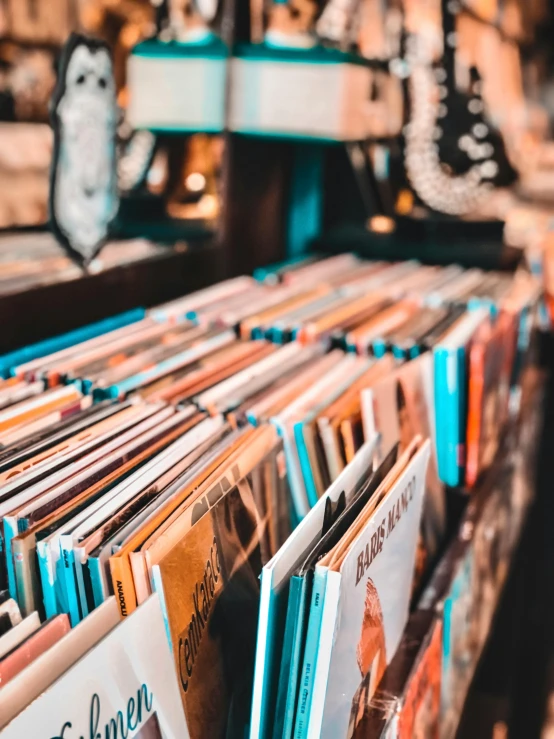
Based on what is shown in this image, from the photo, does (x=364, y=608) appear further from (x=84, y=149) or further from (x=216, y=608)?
(x=84, y=149)

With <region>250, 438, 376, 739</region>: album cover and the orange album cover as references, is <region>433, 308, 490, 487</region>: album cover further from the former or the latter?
<region>250, 438, 376, 739</region>: album cover

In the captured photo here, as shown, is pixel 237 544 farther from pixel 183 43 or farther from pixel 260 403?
pixel 183 43

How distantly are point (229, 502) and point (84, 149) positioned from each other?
2.75ft

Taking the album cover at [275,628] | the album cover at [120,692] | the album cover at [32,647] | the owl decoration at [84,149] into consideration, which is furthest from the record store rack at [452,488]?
the album cover at [32,647]

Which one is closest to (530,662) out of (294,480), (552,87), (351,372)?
(351,372)

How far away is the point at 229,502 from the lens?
0.86 m

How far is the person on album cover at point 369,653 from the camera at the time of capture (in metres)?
0.82

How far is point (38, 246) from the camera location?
1295mm

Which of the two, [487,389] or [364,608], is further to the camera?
[487,389]

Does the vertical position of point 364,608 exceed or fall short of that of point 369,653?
it exceeds it

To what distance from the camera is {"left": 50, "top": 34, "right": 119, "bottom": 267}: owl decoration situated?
127 centimetres

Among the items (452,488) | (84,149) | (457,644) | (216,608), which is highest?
(84,149)

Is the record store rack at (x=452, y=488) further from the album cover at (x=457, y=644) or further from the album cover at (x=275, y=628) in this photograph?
the album cover at (x=275, y=628)

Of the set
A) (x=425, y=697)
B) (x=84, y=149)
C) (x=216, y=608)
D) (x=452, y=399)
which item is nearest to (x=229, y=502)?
(x=216, y=608)
